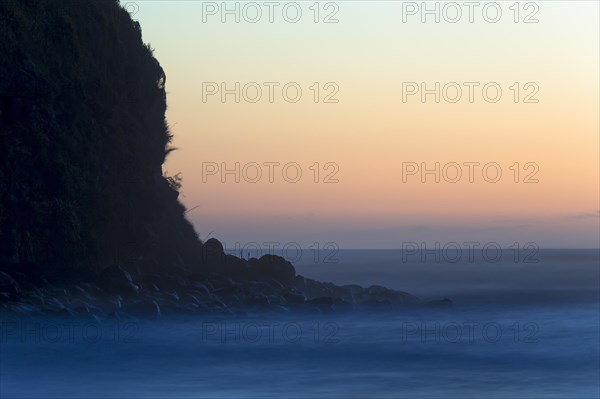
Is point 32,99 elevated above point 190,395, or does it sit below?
above

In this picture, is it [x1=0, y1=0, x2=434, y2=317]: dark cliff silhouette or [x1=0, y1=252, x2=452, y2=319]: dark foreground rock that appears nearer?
[x1=0, y1=252, x2=452, y2=319]: dark foreground rock

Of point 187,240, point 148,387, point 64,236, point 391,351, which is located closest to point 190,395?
point 148,387

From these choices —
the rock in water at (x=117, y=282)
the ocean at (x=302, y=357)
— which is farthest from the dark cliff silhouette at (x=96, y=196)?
the ocean at (x=302, y=357)

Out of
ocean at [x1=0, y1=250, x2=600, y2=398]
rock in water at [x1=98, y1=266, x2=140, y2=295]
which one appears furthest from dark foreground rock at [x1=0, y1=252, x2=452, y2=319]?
ocean at [x1=0, y1=250, x2=600, y2=398]

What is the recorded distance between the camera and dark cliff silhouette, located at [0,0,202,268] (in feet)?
116

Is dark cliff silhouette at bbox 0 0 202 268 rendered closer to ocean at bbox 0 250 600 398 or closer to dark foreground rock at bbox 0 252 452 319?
dark foreground rock at bbox 0 252 452 319

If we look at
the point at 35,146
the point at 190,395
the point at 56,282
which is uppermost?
the point at 35,146

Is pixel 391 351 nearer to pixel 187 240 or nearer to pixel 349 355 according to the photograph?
pixel 349 355

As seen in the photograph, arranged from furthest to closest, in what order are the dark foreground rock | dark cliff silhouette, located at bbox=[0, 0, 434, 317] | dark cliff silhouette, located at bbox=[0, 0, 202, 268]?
dark cliff silhouette, located at bbox=[0, 0, 202, 268] < dark cliff silhouette, located at bbox=[0, 0, 434, 317] < the dark foreground rock

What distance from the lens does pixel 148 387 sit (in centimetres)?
2553

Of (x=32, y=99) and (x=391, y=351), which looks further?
(x=32, y=99)

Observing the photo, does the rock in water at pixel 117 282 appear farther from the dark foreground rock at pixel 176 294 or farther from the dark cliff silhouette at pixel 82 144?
the dark cliff silhouette at pixel 82 144

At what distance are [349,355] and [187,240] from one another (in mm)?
14817

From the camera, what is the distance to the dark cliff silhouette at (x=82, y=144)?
116 ft
